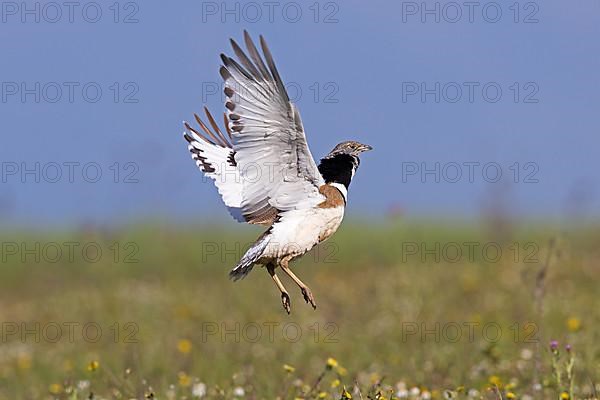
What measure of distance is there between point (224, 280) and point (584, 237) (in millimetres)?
5684

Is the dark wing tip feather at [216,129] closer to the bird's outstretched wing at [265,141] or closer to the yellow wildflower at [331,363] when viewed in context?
the bird's outstretched wing at [265,141]

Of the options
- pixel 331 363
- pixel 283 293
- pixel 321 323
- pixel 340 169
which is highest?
pixel 340 169

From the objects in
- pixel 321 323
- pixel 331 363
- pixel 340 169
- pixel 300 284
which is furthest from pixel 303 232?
pixel 321 323

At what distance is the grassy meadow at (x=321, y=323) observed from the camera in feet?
20.6

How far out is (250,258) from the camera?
4.98 m

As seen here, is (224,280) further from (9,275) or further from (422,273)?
(9,275)

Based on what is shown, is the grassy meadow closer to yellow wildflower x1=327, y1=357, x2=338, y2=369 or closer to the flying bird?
yellow wildflower x1=327, y1=357, x2=338, y2=369

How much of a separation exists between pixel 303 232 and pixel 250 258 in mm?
282

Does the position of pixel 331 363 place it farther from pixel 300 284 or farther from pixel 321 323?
pixel 321 323

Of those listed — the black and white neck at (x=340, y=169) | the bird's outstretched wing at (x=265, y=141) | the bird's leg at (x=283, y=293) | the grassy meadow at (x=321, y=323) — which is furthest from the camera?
the grassy meadow at (x=321, y=323)

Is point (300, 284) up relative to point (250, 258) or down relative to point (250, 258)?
down

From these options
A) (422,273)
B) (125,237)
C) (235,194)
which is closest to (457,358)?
(235,194)

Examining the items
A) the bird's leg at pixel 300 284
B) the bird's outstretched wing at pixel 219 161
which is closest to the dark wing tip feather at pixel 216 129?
the bird's outstretched wing at pixel 219 161

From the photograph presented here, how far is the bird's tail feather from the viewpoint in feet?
16.3
